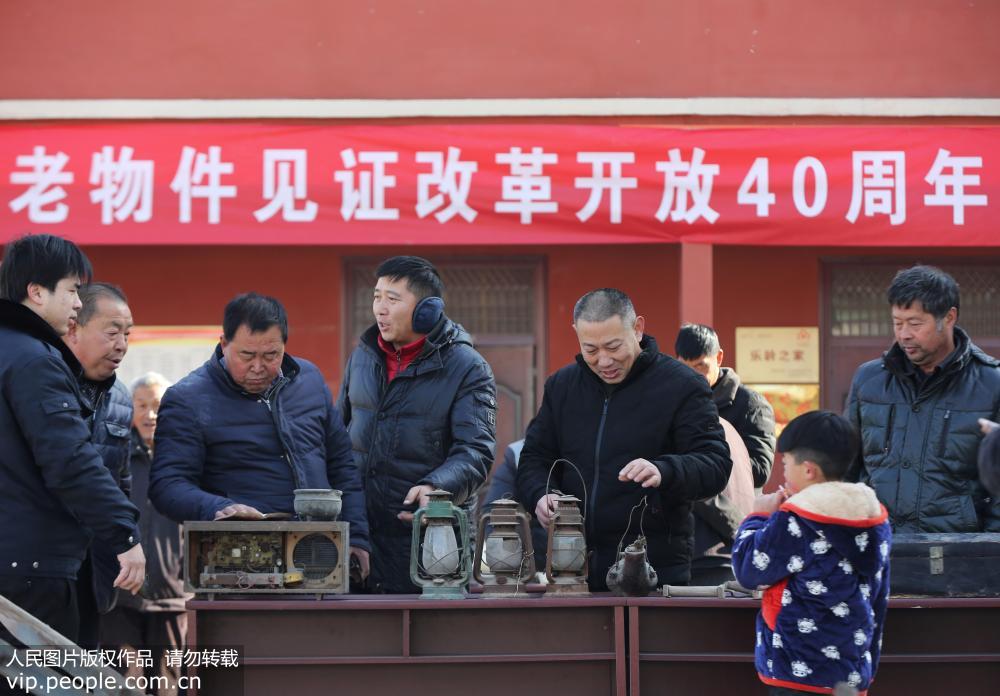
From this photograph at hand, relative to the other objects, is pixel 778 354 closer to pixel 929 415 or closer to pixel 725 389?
pixel 725 389

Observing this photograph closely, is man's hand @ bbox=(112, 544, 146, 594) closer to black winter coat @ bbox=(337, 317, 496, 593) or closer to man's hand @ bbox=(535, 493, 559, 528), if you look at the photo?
black winter coat @ bbox=(337, 317, 496, 593)

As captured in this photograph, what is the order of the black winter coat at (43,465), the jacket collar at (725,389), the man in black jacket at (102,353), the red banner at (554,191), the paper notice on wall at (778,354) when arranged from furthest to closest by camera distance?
1. the paper notice on wall at (778,354)
2. the red banner at (554,191)
3. the jacket collar at (725,389)
4. the man in black jacket at (102,353)
5. the black winter coat at (43,465)

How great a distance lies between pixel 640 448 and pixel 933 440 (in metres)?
0.96

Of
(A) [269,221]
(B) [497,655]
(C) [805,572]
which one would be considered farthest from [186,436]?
(A) [269,221]

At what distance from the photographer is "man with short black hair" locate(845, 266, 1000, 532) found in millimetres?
4000

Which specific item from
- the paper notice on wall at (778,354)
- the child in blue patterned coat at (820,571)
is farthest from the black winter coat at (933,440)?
the paper notice on wall at (778,354)

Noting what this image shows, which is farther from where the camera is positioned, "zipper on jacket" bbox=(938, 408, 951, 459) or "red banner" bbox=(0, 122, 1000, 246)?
"red banner" bbox=(0, 122, 1000, 246)

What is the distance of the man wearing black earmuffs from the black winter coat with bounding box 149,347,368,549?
0.52 feet

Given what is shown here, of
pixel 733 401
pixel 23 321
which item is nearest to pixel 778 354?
pixel 733 401

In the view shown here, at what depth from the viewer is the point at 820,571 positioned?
325 cm

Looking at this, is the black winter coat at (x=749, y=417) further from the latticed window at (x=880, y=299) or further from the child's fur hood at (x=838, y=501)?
the latticed window at (x=880, y=299)

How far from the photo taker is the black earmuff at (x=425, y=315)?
13.9 feet

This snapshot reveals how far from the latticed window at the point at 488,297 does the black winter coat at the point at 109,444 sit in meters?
3.40

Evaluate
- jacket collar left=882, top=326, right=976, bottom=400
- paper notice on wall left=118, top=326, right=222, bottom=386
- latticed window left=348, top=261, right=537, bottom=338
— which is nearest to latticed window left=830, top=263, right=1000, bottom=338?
latticed window left=348, top=261, right=537, bottom=338
